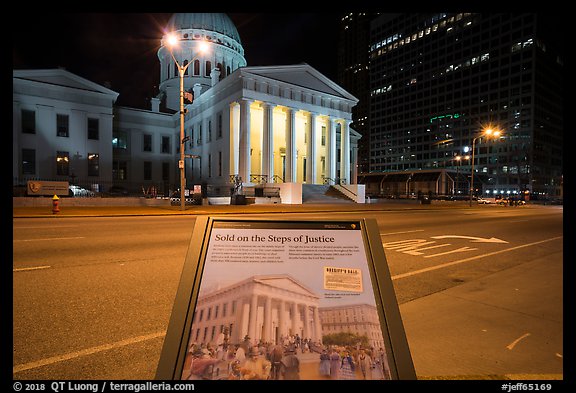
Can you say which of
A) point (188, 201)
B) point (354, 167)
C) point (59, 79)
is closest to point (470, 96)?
point (354, 167)

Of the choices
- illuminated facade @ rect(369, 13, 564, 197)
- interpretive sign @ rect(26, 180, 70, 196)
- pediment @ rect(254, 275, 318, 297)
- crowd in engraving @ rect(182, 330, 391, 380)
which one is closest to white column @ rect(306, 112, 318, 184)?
interpretive sign @ rect(26, 180, 70, 196)

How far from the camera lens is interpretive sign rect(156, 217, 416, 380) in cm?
221

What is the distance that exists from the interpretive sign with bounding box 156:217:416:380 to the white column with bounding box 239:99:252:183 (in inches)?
1432

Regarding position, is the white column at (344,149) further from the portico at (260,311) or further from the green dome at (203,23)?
A: the portico at (260,311)

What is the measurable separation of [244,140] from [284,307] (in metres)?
37.6

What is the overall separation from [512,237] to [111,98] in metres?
A: 45.1

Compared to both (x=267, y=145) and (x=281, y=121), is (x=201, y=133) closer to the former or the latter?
(x=281, y=121)

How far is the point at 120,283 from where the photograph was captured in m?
6.19

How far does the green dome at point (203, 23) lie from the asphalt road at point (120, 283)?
56.6 m

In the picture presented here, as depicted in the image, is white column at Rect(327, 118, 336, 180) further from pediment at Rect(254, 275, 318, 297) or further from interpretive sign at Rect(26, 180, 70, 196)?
pediment at Rect(254, 275, 318, 297)

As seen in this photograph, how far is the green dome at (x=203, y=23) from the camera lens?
60016mm

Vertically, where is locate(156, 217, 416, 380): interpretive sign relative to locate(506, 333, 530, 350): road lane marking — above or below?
above

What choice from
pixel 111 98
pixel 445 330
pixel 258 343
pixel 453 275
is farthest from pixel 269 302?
pixel 111 98

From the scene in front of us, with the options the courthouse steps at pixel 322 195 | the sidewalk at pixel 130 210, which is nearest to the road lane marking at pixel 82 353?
the sidewalk at pixel 130 210
